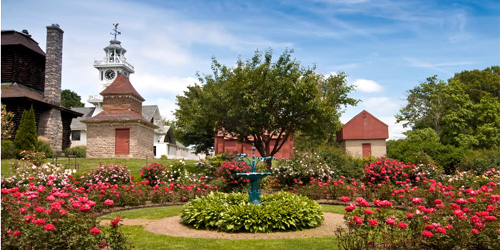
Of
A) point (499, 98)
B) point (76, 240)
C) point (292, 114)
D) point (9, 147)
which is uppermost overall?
point (499, 98)

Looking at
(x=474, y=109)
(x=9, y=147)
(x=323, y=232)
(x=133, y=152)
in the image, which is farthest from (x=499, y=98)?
(x=9, y=147)

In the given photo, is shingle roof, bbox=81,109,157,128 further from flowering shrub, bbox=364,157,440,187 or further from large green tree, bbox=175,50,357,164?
flowering shrub, bbox=364,157,440,187

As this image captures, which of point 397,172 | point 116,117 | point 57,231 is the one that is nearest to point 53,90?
point 116,117

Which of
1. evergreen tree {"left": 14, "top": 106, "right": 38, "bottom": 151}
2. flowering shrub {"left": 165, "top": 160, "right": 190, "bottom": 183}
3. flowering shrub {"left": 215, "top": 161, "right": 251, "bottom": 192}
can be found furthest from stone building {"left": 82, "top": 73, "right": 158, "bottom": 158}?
flowering shrub {"left": 215, "top": 161, "right": 251, "bottom": 192}

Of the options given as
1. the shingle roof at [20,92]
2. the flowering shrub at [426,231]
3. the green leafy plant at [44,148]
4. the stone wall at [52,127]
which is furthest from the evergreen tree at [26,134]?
the flowering shrub at [426,231]

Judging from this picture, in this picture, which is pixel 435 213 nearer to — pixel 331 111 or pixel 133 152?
pixel 331 111

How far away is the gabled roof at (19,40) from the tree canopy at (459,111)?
35.4m

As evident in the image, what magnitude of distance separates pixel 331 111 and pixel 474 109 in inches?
823

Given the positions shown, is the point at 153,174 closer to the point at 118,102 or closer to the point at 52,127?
the point at 118,102

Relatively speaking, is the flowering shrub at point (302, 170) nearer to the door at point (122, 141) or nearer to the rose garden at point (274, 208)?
the rose garden at point (274, 208)

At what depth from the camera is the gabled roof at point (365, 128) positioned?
36406mm

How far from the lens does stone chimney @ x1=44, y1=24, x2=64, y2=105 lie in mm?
30483

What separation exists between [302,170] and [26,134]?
20196 millimetres

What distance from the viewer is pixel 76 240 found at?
17.0 ft
